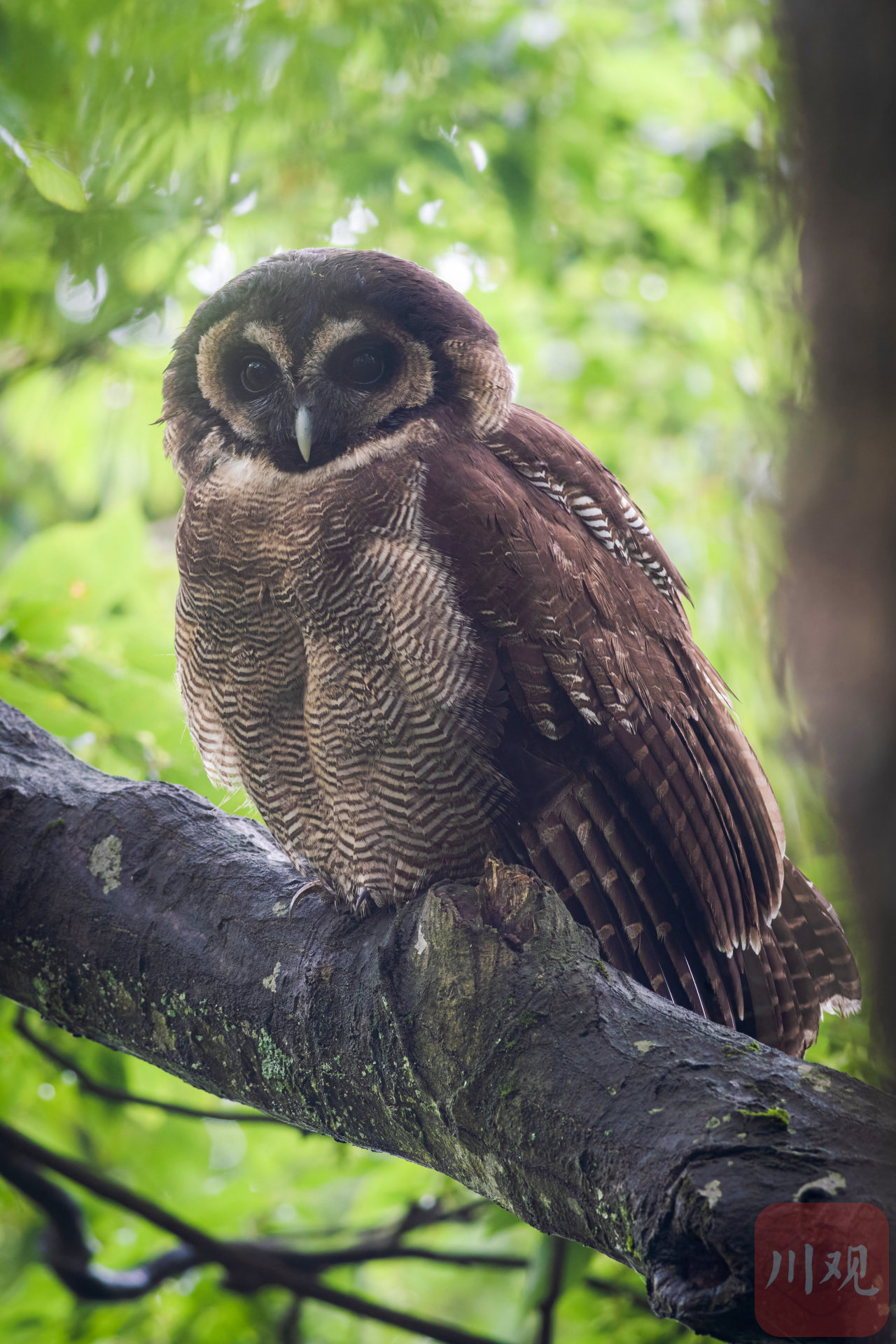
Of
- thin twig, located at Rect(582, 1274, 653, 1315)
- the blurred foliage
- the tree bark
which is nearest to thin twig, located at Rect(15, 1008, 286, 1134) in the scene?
the blurred foliage

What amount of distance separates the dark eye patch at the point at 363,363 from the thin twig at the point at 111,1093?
1931 mm

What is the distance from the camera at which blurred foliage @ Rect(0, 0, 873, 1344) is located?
6.54 feet

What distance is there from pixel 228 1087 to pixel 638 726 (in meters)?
1.22

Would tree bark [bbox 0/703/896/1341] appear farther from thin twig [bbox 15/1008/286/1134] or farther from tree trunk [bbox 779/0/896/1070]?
thin twig [bbox 15/1008/286/1134]

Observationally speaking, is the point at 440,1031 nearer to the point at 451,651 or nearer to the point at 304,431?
the point at 451,651

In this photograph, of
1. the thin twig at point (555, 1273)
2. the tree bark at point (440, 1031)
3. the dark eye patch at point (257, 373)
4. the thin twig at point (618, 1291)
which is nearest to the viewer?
the tree bark at point (440, 1031)

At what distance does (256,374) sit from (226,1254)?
2435 mm

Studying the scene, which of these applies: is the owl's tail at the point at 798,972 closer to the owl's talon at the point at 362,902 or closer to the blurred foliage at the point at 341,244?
the blurred foliage at the point at 341,244

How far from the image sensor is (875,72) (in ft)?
1.89

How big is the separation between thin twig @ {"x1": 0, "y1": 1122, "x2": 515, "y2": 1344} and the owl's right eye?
220 centimetres

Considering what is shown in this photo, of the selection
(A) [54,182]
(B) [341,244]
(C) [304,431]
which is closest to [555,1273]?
(C) [304,431]

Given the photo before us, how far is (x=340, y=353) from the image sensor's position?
244 centimetres

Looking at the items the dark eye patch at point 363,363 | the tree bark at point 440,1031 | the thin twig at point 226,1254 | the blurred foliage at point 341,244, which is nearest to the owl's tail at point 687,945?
the blurred foliage at point 341,244

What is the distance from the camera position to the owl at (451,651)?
2.29 meters
